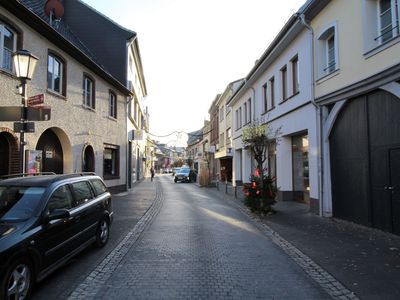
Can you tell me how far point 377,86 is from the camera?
30.8 feet

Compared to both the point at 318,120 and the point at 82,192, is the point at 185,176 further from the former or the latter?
the point at 82,192

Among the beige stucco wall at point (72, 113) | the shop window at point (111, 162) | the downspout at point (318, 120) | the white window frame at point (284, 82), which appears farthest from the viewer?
the shop window at point (111, 162)

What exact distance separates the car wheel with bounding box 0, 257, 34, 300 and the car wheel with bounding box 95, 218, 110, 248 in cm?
301

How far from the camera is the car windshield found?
18.0 feet

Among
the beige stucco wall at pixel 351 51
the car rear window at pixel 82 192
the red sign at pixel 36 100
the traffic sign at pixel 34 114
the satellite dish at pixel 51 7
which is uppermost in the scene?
the satellite dish at pixel 51 7

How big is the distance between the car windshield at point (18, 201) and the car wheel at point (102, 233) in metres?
2.27

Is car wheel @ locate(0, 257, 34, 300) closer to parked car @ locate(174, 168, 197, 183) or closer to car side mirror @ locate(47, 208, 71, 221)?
car side mirror @ locate(47, 208, 71, 221)

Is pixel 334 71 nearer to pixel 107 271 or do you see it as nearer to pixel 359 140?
pixel 359 140

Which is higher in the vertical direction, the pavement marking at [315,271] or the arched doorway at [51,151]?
the arched doorway at [51,151]

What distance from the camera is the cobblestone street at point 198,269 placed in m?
5.32

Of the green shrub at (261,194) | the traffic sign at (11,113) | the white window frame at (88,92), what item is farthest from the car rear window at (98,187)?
the white window frame at (88,92)

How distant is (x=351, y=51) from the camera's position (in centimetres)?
1061

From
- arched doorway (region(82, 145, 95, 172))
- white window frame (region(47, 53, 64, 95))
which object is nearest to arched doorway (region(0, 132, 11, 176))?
white window frame (region(47, 53, 64, 95))

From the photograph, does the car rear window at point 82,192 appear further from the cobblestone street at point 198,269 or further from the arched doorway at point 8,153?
the arched doorway at point 8,153
